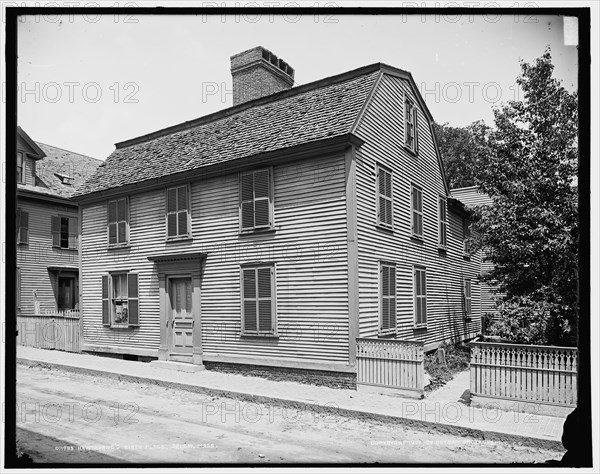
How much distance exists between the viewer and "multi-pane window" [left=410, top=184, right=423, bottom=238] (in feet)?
42.3

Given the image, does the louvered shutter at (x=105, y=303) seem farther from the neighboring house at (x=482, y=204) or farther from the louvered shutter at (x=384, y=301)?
the neighboring house at (x=482, y=204)

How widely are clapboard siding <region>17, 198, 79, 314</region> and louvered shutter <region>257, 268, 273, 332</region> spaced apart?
9.67m

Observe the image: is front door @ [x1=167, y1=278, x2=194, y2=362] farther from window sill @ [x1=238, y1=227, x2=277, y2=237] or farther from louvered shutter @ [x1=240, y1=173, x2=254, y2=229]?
louvered shutter @ [x1=240, y1=173, x2=254, y2=229]

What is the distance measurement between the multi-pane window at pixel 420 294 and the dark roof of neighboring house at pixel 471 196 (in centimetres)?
233

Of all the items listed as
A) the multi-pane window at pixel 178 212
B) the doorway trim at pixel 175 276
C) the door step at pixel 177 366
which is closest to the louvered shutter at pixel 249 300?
the doorway trim at pixel 175 276

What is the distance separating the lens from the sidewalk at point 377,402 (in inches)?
302

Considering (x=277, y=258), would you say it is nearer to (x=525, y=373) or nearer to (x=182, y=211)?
(x=182, y=211)

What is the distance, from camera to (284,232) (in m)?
11.8

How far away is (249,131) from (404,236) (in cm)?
483

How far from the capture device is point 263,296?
12047 millimetres

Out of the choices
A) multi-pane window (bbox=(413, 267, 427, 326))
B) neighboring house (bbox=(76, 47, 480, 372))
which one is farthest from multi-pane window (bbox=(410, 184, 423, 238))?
multi-pane window (bbox=(413, 267, 427, 326))

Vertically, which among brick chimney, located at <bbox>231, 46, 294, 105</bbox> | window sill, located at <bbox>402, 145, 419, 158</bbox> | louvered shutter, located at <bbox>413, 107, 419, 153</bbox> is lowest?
window sill, located at <bbox>402, 145, 419, 158</bbox>

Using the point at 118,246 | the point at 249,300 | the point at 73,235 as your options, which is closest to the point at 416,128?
the point at 249,300

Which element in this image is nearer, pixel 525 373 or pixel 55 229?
pixel 525 373
